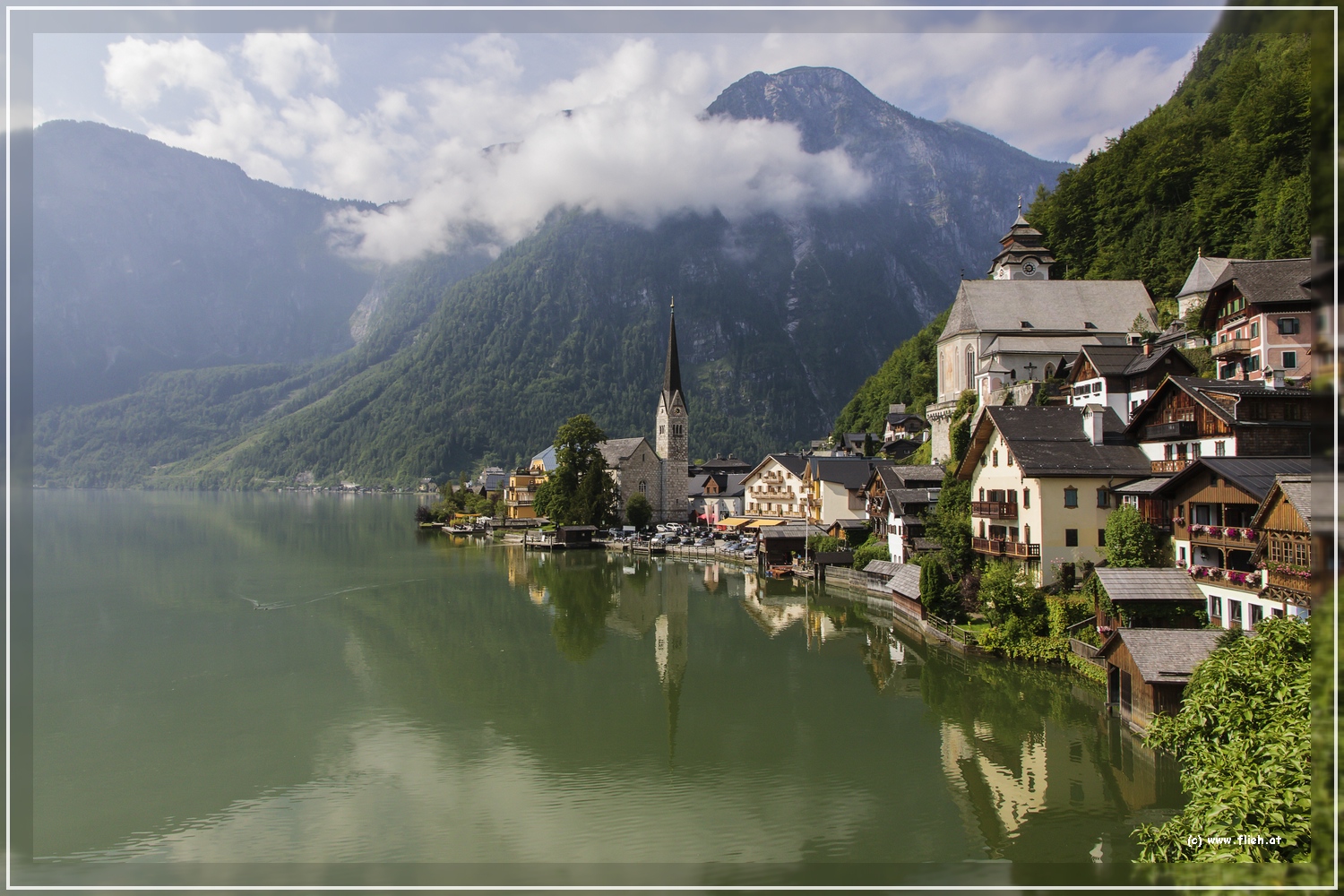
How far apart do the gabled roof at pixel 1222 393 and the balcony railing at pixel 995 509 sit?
582cm

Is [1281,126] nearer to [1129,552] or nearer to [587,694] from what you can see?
[1129,552]

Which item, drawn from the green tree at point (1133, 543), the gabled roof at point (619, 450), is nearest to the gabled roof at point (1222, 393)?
the green tree at point (1133, 543)

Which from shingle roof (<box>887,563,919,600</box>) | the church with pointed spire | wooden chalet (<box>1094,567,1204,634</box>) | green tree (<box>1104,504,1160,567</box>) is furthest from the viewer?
the church with pointed spire

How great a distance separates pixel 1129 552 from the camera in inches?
968

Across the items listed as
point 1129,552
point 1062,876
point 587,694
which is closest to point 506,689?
point 587,694

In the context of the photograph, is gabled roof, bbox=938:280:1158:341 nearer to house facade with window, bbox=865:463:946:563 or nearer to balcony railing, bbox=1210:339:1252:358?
house facade with window, bbox=865:463:946:563

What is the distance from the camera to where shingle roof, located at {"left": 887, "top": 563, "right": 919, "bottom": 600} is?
33.9 meters

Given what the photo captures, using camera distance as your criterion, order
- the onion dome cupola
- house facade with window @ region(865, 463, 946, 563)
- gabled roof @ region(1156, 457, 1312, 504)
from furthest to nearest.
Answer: the onion dome cupola
house facade with window @ region(865, 463, 946, 563)
gabled roof @ region(1156, 457, 1312, 504)

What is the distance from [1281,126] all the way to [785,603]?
40224 millimetres

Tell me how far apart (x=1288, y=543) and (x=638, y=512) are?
207 feet

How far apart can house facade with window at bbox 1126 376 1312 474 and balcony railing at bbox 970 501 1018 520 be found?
16.5 ft

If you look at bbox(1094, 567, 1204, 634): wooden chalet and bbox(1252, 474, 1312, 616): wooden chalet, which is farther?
bbox(1094, 567, 1204, 634): wooden chalet

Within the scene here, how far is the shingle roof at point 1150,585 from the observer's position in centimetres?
2214

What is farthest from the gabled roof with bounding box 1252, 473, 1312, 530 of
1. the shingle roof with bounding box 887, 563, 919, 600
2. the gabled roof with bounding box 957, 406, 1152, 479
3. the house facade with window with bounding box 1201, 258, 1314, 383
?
the shingle roof with bounding box 887, 563, 919, 600
